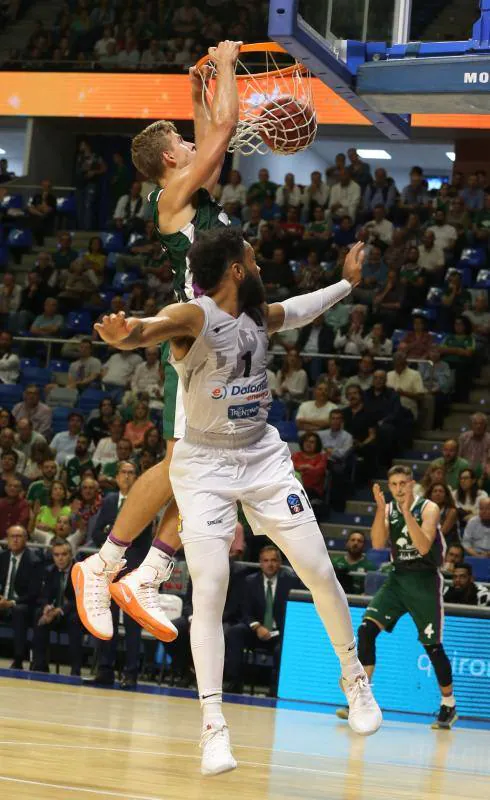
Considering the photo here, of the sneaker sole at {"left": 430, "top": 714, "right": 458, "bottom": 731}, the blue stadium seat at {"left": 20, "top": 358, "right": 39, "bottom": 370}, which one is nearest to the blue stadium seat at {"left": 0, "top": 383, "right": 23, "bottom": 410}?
the blue stadium seat at {"left": 20, "top": 358, "right": 39, "bottom": 370}

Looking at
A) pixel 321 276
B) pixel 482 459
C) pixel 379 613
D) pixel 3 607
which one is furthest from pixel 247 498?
pixel 321 276

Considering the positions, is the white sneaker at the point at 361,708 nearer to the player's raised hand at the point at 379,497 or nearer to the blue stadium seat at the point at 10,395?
the player's raised hand at the point at 379,497

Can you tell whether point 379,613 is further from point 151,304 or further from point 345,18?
point 151,304

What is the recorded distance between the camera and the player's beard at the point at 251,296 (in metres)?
5.38

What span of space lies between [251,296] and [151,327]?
71 centimetres

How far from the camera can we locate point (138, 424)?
1580 centimetres

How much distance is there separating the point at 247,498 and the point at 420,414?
36.6ft

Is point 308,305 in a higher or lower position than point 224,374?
higher

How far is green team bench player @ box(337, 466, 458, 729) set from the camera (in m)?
10.4

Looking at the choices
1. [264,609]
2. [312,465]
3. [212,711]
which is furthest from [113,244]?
[212,711]

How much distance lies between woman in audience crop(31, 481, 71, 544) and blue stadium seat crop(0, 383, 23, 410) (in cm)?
356

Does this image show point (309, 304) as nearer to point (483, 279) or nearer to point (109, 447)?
point (109, 447)

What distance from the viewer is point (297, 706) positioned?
11125 mm

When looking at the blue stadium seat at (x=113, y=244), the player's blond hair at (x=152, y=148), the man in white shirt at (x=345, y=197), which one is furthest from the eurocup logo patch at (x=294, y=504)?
the blue stadium seat at (x=113, y=244)
